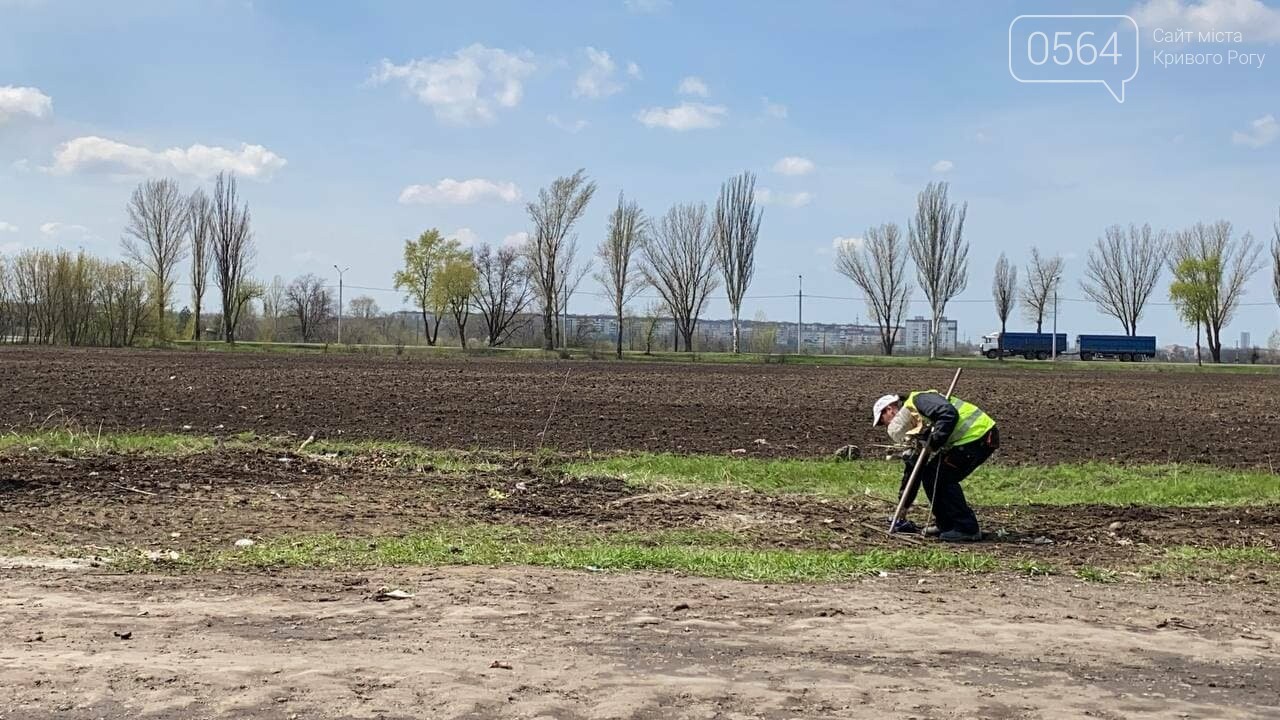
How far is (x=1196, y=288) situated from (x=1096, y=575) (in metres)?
80.6

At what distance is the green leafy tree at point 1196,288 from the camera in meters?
78.2

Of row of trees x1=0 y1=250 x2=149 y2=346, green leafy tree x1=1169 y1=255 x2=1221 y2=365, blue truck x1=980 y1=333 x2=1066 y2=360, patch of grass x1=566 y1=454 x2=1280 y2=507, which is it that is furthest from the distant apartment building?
patch of grass x1=566 y1=454 x2=1280 y2=507

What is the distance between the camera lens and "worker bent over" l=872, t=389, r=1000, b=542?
9656 mm

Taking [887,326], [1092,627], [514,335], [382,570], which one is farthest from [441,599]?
[514,335]

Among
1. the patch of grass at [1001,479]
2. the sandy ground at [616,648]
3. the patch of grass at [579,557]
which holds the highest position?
the sandy ground at [616,648]

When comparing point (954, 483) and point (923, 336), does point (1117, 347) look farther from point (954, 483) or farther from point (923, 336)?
point (954, 483)

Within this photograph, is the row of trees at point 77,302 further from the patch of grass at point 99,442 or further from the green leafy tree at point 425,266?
the patch of grass at point 99,442

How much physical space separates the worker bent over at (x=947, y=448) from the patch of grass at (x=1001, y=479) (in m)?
2.77

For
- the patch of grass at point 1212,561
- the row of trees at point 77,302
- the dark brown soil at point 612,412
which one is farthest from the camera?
the row of trees at point 77,302

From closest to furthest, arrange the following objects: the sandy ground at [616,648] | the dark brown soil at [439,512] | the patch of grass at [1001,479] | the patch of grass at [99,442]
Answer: the sandy ground at [616,648] < the dark brown soil at [439,512] < the patch of grass at [1001,479] < the patch of grass at [99,442]

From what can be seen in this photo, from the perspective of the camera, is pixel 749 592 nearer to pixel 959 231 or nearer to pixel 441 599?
pixel 441 599

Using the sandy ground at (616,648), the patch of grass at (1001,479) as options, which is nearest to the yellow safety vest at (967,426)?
the sandy ground at (616,648)

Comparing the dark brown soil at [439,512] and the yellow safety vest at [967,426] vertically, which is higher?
the yellow safety vest at [967,426]

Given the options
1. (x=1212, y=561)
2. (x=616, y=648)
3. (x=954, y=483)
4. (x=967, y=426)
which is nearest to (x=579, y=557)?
(x=616, y=648)
